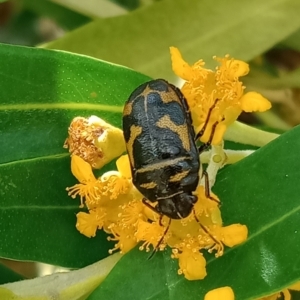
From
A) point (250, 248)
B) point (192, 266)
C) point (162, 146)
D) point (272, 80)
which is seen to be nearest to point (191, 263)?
point (192, 266)

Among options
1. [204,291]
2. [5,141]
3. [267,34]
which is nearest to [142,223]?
[204,291]

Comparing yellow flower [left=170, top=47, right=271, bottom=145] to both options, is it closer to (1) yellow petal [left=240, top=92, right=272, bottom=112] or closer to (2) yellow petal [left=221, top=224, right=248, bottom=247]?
(1) yellow petal [left=240, top=92, right=272, bottom=112]

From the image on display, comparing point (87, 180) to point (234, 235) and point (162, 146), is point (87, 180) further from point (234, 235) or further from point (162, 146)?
point (234, 235)

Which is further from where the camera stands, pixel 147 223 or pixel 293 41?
pixel 293 41

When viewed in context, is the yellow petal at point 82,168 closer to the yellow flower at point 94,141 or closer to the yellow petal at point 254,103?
the yellow flower at point 94,141

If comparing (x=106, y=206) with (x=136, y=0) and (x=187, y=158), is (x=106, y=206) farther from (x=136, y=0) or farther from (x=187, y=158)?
(x=136, y=0)

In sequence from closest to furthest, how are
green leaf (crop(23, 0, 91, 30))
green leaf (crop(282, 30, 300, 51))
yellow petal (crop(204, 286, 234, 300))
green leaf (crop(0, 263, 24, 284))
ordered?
1. yellow petal (crop(204, 286, 234, 300))
2. green leaf (crop(0, 263, 24, 284))
3. green leaf (crop(282, 30, 300, 51))
4. green leaf (crop(23, 0, 91, 30))

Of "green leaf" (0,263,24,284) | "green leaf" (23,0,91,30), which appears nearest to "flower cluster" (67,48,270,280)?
"green leaf" (0,263,24,284)
